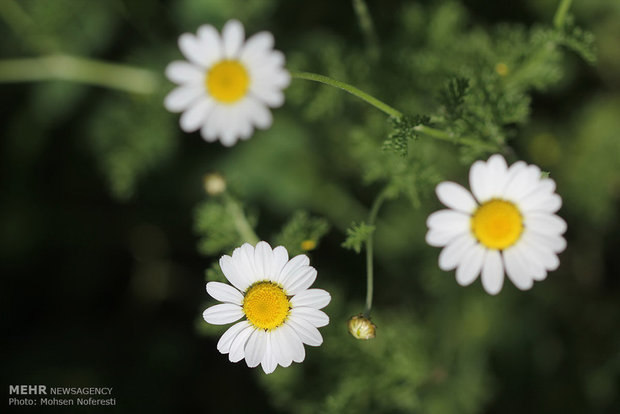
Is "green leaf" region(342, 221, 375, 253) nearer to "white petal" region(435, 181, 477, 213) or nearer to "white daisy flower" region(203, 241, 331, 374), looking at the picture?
"white daisy flower" region(203, 241, 331, 374)

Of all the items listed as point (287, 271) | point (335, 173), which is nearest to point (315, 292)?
point (287, 271)

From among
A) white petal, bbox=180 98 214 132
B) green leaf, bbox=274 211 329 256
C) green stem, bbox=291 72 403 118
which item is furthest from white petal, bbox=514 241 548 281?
white petal, bbox=180 98 214 132

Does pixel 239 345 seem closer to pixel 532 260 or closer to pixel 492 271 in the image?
pixel 492 271

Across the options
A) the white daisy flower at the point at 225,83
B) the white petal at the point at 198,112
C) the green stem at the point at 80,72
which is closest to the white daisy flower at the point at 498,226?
the white daisy flower at the point at 225,83

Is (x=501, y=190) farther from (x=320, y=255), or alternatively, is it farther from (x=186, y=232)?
(x=186, y=232)

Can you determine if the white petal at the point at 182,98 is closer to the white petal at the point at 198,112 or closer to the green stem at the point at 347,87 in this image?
the white petal at the point at 198,112

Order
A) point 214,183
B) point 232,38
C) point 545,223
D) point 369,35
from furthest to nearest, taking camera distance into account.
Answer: point 369,35
point 232,38
point 214,183
point 545,223

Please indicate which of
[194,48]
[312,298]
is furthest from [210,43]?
[312,298]
